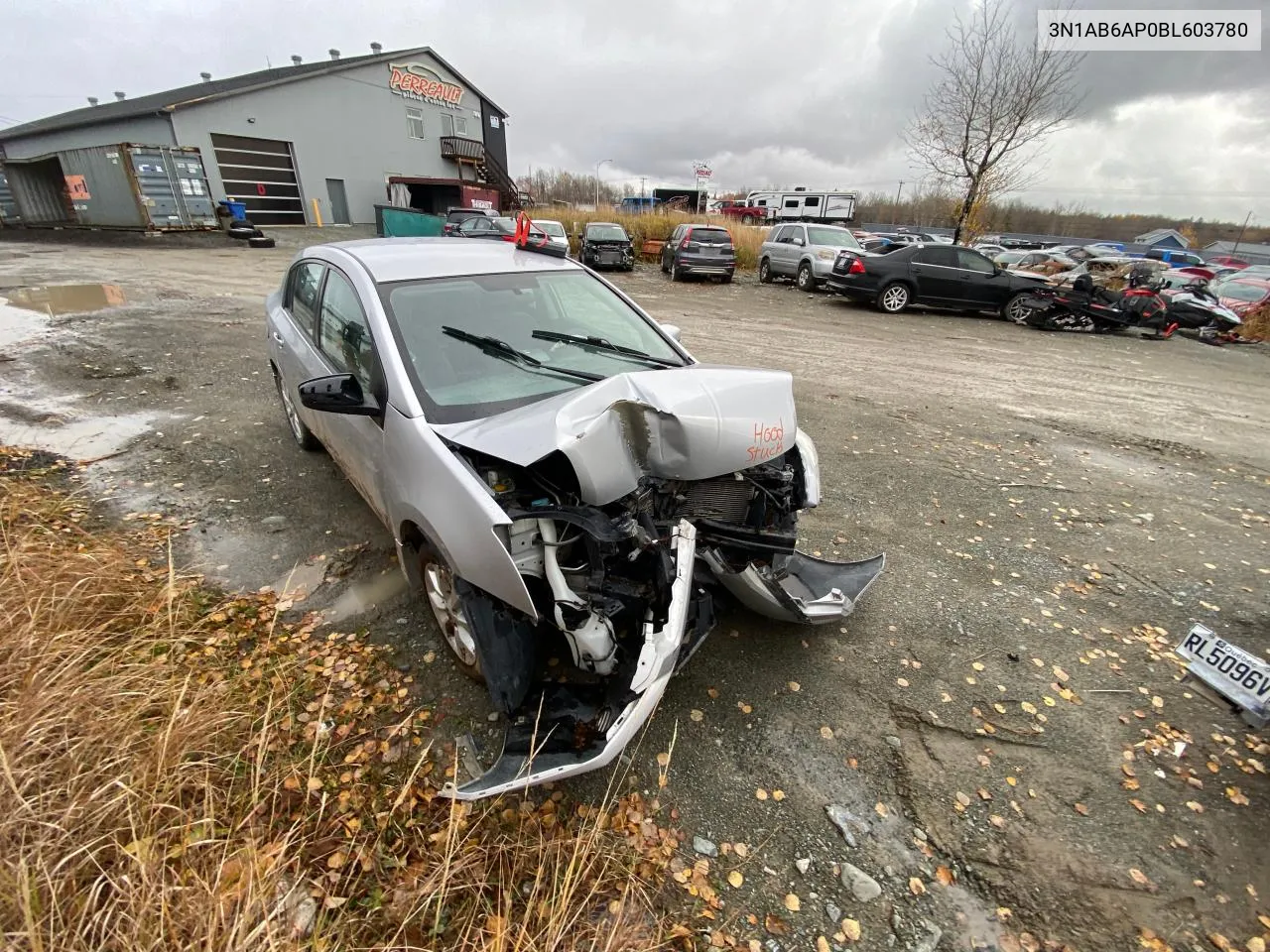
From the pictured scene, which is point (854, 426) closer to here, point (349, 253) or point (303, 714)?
point (349, 253)

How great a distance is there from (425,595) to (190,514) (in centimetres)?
221

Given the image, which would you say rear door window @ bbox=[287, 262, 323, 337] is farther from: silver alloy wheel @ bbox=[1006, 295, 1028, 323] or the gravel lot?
silver alloy wheel @ bbox=[1006, 295, 1028, 323]

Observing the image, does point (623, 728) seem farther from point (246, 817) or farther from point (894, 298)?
point (894, 298)

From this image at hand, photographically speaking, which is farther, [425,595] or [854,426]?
[854,426]

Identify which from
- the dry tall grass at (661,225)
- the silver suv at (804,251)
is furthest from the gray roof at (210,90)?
the silver suv at (804,251)

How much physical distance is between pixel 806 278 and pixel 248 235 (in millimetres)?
18810

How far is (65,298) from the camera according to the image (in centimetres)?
1049

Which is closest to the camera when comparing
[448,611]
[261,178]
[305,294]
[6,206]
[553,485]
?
[553,485]

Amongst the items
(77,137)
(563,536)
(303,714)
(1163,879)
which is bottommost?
(1163,879)

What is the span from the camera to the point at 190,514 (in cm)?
383

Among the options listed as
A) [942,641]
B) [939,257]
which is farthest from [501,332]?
[939,257]

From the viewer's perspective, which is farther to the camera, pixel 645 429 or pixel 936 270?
pixel 936 270

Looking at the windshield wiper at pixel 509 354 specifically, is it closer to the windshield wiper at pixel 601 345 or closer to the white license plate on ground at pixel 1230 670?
the windshield wiper at pixel 601 345

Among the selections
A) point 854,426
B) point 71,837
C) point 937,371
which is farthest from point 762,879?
point 937,371
